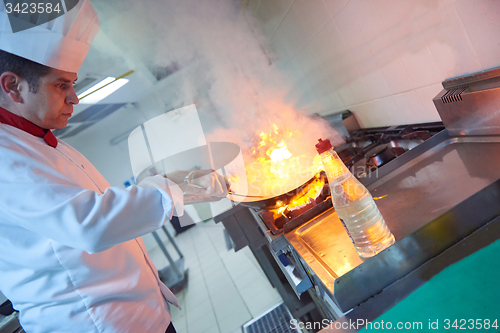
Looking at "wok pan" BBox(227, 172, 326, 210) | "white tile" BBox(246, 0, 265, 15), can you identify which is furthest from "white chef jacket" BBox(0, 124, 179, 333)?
"white tile" BBox(246, 0, 265, 15)

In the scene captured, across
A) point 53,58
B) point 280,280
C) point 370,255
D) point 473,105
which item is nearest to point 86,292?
point 53,58

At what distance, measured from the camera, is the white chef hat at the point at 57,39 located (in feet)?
3.14

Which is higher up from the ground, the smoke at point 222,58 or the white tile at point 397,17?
the smoke at point 222,58

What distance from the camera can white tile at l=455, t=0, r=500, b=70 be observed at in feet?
3.24

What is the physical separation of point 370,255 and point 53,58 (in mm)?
1209

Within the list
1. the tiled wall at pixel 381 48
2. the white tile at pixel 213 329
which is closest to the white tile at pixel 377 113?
the tiled wall at pixel 381 48

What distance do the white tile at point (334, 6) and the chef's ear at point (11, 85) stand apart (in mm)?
1672

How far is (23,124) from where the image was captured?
105 centimetres

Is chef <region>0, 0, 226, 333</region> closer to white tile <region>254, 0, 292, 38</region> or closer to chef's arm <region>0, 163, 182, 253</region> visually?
chef's arm <region>0, 163, 182, 253</region>

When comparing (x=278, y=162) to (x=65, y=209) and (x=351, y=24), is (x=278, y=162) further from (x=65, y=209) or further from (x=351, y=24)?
(x=65, y=209)

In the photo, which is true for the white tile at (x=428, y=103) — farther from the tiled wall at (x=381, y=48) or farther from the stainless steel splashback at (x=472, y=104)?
the stainless steel splashback at (x=472, y=104)

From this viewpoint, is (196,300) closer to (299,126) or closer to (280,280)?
(280,280)

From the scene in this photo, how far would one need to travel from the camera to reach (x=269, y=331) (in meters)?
2.22

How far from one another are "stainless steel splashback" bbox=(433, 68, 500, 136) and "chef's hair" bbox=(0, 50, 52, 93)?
1.54 m
